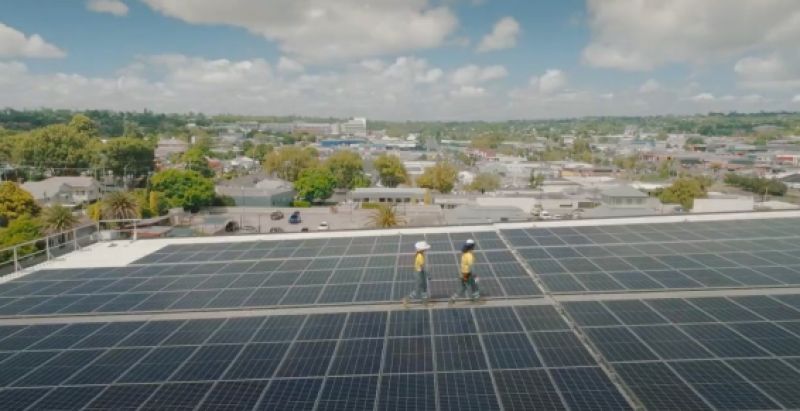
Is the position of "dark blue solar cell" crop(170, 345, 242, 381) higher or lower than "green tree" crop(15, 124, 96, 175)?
lower

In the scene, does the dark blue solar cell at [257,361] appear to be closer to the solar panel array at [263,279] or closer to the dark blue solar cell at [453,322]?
the solar panel array at [263,279]

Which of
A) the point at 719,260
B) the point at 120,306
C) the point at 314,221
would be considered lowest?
the point at 314,221

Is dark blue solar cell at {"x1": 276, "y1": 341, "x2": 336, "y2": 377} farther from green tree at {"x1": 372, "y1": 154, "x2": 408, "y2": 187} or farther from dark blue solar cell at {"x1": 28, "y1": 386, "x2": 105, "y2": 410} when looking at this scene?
green tree at {"x1": 372, "y1": 154, "x2": 408, "y2": 187}

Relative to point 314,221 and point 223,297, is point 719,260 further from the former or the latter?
point 314,221

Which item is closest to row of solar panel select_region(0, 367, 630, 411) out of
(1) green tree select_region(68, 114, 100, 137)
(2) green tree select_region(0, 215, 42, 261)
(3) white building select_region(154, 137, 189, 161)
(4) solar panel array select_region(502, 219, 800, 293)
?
(4) solar panel array select_region(502, 219, 800, 293)

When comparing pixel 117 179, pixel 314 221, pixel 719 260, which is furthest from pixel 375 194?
pixel 719 260

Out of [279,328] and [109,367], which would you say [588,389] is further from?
[109,367]
